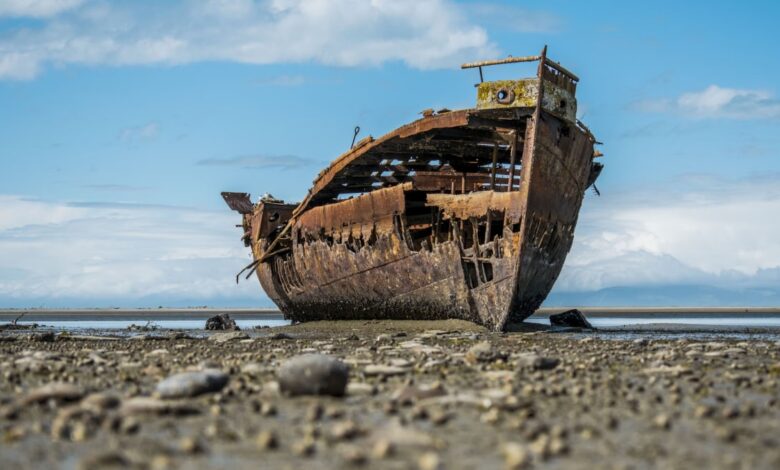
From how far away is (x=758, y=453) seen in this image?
4328 millimetres

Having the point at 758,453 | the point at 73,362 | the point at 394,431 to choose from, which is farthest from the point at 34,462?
the point at 73,362

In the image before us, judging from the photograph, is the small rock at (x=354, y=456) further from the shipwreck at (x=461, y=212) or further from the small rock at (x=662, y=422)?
the shipwreck at (x=461, y=212)

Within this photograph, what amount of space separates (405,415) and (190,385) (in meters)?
1.70

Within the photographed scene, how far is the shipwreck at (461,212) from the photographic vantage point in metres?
16.7

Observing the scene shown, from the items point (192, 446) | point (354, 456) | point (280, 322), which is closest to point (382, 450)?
point (354, 456)

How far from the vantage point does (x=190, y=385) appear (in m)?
6.25

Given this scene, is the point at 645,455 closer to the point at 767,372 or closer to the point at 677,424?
the point at 677,424

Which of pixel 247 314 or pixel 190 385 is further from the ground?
pixel 247 314

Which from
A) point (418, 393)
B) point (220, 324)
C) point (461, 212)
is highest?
point (461, 212)

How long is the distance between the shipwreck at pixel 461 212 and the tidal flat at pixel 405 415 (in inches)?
304

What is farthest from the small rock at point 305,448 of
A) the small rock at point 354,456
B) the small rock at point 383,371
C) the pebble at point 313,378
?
the small rock at point 383,371

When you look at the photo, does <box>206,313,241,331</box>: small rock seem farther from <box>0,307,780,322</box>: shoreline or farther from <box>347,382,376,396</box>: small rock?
<box>0,307,780,322</box>: shoreline

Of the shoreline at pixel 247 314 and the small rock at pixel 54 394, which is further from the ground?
the shoreline at pixel 247 314

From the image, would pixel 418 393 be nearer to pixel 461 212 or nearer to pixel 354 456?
pixel 354 456
